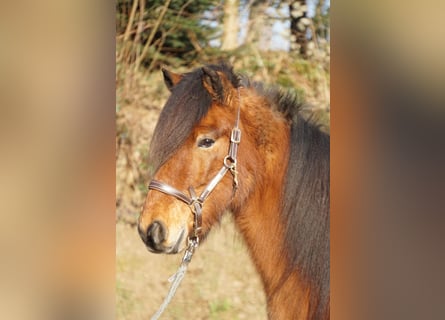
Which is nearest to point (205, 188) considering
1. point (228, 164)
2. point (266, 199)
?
point (228, 164)

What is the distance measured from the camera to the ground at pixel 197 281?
2021 millimetres

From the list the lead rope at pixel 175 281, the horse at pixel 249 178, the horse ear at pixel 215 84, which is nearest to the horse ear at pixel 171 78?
the horse at pixel 249 178

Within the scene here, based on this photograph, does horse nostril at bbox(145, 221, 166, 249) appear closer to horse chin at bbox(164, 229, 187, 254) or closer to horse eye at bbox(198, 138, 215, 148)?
horse chin at bbox(164, 229, 187, 254)

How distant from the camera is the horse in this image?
6.20 ft

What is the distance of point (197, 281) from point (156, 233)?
0.32 meters

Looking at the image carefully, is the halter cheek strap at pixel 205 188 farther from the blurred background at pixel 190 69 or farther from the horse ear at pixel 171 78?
the horse ear at pixel 171 78

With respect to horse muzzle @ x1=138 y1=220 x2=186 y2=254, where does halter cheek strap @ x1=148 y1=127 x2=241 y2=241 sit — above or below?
above

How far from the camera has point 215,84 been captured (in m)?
1.90

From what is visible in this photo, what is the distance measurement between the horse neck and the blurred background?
2.4 inches

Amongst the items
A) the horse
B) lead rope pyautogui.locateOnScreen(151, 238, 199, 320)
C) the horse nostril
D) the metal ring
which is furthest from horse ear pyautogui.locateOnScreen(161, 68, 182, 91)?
lead rope pyautogui.locateOnScreen(151, 238, 199, 320)

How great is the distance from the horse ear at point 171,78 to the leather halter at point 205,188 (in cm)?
28
